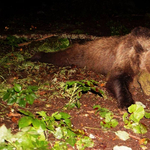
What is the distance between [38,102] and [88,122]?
0.84m

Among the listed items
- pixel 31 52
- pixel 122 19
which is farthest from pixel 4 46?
pixel 122 19

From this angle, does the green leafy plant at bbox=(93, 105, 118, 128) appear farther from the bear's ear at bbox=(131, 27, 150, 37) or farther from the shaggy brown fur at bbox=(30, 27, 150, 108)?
the bear's ear at bbox=(131, 27, 150, 37)

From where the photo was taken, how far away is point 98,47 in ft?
15.0

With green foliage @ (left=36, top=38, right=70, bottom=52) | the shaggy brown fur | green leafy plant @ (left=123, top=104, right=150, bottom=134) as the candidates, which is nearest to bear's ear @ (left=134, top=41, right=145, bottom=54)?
the shaggy brown fur

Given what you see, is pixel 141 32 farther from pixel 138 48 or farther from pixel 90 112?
pixel 90 112

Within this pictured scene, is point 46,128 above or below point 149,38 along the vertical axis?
below

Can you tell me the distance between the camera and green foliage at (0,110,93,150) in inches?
80.4

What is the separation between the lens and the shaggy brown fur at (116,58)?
3.65 m

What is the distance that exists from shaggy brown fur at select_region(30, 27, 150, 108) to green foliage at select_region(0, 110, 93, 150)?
1.16 meters

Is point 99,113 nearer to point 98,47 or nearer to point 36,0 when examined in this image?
point 98,47

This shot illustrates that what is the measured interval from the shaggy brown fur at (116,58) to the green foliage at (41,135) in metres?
1.16

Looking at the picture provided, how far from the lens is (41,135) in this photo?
2.20m

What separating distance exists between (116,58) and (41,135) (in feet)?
7.85

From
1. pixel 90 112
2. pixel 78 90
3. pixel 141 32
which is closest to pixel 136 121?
pixel 90 112
